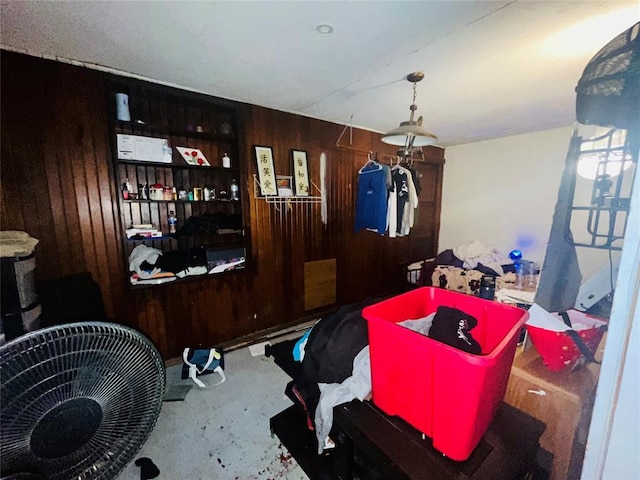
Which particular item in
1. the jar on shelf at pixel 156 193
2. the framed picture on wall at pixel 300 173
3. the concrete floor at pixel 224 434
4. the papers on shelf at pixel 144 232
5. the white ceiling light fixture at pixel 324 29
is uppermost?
the white ceiling light fixture at pixel 324 29

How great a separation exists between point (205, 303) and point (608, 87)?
8.87 ft

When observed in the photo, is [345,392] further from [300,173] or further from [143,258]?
[300,173]

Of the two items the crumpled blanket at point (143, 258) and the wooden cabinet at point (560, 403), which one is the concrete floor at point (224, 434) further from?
the wooden cabinet at point (560, 403)

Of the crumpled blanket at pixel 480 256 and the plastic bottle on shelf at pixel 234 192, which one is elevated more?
the plastic bottle on shelf at pixel 234 192

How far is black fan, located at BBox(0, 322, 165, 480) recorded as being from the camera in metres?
0.59

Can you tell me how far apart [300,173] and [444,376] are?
2.39m

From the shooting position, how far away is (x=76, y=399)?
68 cm

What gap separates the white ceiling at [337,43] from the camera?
1215 millimetres

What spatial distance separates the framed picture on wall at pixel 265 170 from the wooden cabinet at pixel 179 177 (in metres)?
0.18

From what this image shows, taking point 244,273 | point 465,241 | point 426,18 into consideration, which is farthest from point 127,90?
point 465,241

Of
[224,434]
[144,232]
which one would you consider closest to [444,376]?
[224,434]

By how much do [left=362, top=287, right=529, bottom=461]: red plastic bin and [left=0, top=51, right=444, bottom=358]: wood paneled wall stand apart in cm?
193

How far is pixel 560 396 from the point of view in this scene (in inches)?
36.4

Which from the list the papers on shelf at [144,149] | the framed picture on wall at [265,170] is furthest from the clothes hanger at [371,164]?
the papers on shelf at [144,149]
